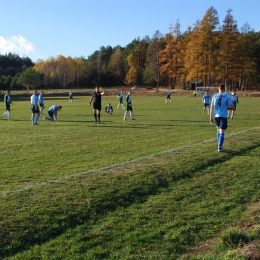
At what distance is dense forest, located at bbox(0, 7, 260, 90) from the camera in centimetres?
6556

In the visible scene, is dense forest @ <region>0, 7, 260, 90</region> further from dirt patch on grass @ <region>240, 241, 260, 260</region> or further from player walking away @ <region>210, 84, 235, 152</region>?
dirt patch on grass @ <region>240, 241, 260, 260</region>

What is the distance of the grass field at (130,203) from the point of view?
420 centimetres

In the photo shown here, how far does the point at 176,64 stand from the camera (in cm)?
7612

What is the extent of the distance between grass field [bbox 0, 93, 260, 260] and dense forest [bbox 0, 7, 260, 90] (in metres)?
58.7

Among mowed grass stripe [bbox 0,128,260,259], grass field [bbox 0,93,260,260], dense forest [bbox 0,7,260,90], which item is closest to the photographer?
grass field [bbox 0,93,260,260]

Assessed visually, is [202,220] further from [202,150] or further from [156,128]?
[156,128]

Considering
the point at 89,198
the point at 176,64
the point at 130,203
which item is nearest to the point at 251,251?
the point at 130,203

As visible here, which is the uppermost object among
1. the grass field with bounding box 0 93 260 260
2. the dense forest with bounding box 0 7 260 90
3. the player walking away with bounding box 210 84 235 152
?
the dense forest with bounding box 0 7 260 90

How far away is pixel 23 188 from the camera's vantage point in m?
6.26

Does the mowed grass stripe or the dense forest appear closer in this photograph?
the mowed grass stripe

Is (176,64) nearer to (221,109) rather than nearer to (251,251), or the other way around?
(221,109)

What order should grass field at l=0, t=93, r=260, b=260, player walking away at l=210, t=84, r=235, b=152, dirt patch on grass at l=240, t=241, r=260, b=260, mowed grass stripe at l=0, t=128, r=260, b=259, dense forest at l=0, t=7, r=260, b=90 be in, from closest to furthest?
dirt patch on grass at l=240, t=241, r=260, b=260
grass field at l=0, t=93, r=260, b=260
mowed grass stripe at l=0, t=128, r=260, b=259
player walking away at l=210, t=84, r=235, b=152
dense forest at l=0, t=7, r=260, b=90

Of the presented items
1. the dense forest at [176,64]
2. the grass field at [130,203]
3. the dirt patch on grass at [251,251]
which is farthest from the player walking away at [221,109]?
the dense forest at [176,64]

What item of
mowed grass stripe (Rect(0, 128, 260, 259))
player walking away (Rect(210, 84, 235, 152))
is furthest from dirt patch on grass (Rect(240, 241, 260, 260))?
player walking away (Rect(210, 84, 235, 152))
